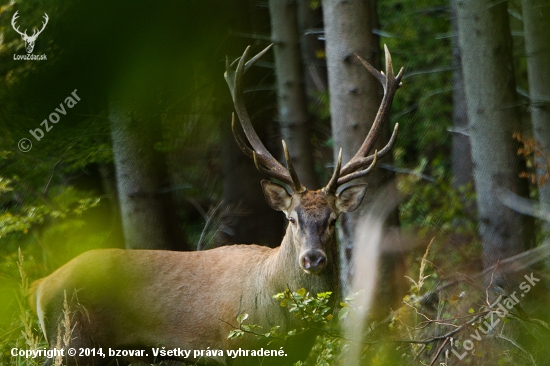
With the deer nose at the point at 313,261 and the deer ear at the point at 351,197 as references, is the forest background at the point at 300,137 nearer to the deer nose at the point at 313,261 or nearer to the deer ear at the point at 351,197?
the deer ear at the point at 351,197

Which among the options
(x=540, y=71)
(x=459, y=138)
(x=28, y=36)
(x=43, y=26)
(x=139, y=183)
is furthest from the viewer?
(x=459, y=138)

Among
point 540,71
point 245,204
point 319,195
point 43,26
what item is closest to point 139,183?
point 245,204

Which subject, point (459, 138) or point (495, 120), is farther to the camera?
point (459, 138)

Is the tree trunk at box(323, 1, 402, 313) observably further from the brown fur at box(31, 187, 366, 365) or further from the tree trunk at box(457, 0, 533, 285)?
the tree trunk at box(457, 0, 533, 285)

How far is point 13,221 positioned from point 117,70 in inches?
129

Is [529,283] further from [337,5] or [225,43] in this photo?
[225,43]

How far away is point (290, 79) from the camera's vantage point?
713cm

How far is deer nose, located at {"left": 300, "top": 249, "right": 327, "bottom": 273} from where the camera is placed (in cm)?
494

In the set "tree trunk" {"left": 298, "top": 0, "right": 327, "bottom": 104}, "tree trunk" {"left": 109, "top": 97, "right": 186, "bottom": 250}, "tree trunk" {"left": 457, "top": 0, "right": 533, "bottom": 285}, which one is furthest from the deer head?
"tree trunk" {"left": 298, "top": 0, "right": 327, "bottom": 104}

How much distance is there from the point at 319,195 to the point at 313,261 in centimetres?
65

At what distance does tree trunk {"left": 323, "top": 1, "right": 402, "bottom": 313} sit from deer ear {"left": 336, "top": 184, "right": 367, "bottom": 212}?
400 millimetres

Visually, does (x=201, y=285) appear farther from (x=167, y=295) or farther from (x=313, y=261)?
(x=313, y=261)

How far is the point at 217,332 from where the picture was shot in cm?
564

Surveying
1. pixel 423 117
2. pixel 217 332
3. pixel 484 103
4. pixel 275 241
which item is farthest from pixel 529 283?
pixel 423 117
